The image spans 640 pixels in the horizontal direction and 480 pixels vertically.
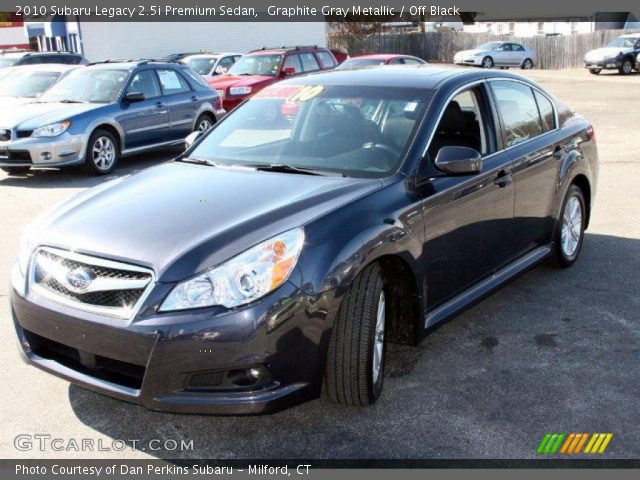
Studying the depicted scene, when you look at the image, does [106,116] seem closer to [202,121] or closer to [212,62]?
[202,121]

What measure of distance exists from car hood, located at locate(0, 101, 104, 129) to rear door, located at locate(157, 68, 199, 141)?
1.52 metres

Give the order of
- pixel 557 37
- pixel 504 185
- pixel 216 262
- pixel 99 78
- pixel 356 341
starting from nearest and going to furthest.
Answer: pixel 216 262 < pixel 356 341 < pixel 504 185 < pixel 99 78 < pixel 557 37

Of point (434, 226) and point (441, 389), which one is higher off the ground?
Answer: point (434, 226)

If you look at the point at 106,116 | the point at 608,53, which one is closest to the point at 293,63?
the point at 106,116

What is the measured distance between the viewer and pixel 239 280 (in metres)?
3.29

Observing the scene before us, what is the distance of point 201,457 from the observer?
11.5ft

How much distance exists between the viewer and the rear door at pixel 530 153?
205 inches

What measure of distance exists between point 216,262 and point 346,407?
1.16 m

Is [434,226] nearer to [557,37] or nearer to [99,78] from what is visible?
[99,78]

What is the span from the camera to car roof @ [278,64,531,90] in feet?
15.8

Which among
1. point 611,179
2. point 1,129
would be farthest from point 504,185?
point 1,129

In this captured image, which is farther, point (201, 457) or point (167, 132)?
point (167, 132)

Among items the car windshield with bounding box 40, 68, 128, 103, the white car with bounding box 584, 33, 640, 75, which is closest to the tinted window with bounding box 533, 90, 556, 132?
the car windshield with bounding box 40, 68, 128, 103

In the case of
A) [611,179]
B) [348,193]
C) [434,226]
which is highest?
[348,193]
